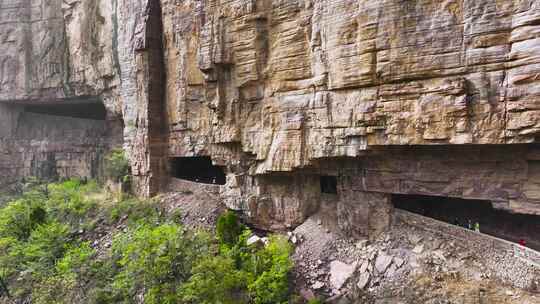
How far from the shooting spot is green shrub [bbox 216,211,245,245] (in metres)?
11.8

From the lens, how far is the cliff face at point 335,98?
7.72 metres

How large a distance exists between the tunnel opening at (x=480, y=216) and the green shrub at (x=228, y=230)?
5.01m

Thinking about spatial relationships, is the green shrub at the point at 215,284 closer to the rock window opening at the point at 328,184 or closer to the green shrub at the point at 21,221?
the rock window opening at the point at 328,184

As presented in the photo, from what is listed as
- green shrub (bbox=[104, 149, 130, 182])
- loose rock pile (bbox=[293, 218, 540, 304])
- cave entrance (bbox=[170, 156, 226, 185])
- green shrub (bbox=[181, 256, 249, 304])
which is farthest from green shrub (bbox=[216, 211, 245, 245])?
green shrub (bbox=[104, 149, 130, 182])

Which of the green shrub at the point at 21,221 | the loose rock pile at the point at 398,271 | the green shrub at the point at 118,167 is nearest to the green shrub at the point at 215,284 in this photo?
the loose rock pile at the point at 398,271

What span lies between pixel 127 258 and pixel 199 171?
307 inches

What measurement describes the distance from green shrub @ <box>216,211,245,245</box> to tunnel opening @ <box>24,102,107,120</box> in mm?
14997

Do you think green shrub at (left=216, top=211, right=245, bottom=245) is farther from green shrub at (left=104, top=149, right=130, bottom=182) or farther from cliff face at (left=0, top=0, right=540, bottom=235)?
green shrub at (left=104, top=149, right=130, bottom=182)

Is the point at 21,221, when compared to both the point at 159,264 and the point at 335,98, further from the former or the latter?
the point at 335,98

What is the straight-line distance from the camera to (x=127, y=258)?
10.8m

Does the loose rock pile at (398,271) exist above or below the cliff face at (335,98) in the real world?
below

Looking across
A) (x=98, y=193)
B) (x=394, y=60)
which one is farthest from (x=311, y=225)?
(x=98, y=193)

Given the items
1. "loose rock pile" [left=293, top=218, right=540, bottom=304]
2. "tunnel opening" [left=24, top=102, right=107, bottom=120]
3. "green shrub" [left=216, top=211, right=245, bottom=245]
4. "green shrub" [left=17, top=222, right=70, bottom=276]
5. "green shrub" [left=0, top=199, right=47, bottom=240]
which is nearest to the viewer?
"loose rock pile" [left=293, top=218, right=540, bottom=304]

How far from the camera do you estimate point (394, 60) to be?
28.2ft
